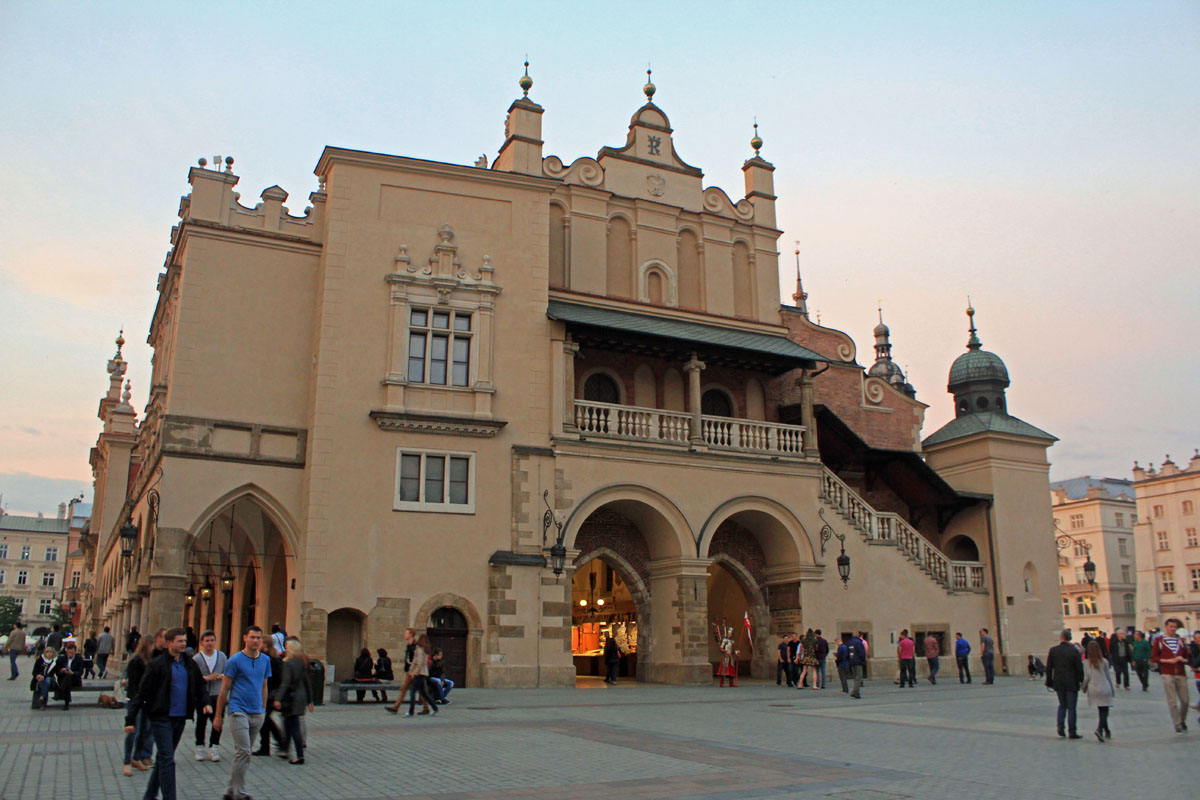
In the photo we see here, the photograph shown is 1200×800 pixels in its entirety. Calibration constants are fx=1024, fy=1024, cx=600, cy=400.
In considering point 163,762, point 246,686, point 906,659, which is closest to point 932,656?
point 906,659

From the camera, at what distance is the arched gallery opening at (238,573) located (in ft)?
89.6

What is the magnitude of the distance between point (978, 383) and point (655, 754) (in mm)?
27592

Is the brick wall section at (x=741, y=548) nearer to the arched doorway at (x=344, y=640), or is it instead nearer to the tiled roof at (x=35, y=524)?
the arched doorway at (x=344, y=640)

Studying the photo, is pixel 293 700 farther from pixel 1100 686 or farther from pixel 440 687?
pixel 1100 686

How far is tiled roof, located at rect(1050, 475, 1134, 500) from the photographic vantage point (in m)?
95.9

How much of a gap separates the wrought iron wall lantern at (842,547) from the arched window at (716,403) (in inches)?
165

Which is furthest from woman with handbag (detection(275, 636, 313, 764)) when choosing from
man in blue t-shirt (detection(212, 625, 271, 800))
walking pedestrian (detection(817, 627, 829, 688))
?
walking pedestrian (detection(817, 627, 829, 688))

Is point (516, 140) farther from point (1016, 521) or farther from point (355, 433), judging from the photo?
point (1016, 521)

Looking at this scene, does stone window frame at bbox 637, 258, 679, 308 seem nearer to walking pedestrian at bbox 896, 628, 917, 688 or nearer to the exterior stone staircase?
the exterior stone staircase

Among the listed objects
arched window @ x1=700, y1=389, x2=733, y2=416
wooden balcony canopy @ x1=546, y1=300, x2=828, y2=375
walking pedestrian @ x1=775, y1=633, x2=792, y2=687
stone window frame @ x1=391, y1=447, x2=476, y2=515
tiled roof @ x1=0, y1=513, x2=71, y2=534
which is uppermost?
tiled roof @ x1=0, y1=513, x2=71, y2=534

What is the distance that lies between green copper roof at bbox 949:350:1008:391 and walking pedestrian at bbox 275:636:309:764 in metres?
→ 30.0

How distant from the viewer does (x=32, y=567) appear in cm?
12106

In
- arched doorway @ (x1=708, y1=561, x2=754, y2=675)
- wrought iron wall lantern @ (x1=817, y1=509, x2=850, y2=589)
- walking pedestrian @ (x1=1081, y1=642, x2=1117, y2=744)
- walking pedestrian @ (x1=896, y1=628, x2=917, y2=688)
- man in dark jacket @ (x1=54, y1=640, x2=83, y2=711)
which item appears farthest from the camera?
arched doorway @ (x1=708, y1=561, x2=754, y2=675)

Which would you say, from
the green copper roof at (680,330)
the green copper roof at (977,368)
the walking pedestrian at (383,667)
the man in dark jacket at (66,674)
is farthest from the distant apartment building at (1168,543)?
the man in dark jacket at (66,674)
